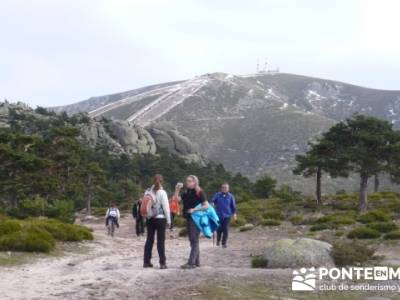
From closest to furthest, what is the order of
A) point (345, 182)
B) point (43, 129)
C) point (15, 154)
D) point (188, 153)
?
1. point (15, 154)
2. point (43, 129)
3. point (188, 153)
4. point (345, 182)

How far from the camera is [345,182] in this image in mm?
120688

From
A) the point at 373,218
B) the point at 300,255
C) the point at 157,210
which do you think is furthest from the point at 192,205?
the point at 373,218

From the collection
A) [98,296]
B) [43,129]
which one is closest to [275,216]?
[98,296]

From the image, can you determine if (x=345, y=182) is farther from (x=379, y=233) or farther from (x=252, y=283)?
(x=252, y=283)

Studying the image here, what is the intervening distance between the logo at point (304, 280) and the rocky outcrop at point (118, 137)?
72.7 metres

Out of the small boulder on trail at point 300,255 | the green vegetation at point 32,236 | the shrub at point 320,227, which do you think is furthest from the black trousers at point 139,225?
the small boulder on trail at point 300,255

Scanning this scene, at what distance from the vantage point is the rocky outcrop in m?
85.6

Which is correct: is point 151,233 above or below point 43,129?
below

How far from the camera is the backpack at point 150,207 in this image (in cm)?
1157

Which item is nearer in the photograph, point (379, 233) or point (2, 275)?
point (2, 275)

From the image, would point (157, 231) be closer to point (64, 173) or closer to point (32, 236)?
point (32, 236)

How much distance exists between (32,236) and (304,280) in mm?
8255

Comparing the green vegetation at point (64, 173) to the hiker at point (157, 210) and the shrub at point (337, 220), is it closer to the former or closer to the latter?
the shrub at point (337, 220)

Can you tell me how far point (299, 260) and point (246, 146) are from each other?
447ft
